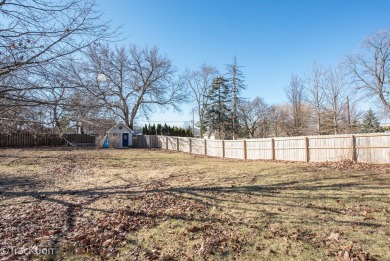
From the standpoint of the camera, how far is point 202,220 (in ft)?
13.1

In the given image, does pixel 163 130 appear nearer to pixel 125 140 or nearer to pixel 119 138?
pixel 125 140

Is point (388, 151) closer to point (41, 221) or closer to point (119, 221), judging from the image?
point (119, 221)

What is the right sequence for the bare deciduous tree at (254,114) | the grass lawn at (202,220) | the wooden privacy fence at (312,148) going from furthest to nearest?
1. the bare deciduous tree at (254,114)
2. the wooden privacy fence at (312,148)
3. the grass lawn at (202,220)

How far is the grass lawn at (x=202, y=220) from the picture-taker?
294 centimetres

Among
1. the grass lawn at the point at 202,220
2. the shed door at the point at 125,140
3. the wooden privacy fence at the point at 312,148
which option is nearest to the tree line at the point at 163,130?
the shed door at the point at 125,140

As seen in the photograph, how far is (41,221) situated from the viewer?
4.07 m

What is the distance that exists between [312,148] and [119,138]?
2203cm

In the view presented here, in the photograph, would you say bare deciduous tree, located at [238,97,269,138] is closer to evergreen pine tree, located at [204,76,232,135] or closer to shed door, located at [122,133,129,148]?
evergreen pine tree, located at [204,76,232,135]

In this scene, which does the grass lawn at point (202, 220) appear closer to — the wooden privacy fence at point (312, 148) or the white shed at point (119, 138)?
the wooden privacy fence at point (312, 148)

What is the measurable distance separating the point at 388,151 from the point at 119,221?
1071cm

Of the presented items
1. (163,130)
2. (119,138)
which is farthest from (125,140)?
(163,130)

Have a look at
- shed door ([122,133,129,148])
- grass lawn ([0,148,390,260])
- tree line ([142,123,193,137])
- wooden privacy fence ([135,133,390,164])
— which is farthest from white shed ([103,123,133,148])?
grass lawn ([0,148,390,260])

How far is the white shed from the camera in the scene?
26906mm

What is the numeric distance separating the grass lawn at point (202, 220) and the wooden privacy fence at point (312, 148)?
347cm
